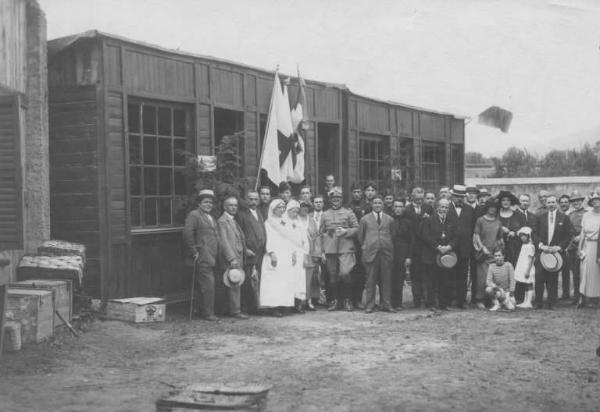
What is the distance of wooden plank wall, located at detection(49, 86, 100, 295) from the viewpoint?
9305 millimetres

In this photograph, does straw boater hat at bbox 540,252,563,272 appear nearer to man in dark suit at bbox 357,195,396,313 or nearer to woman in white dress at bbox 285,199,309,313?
man in dark suit at bbox 357,195,396,313

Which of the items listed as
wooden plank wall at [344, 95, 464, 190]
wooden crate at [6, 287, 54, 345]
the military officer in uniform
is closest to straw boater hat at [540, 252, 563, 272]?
the military officer in uniform

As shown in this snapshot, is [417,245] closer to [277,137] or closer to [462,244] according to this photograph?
[462,244]

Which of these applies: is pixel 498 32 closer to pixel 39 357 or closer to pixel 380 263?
pixel 380 263

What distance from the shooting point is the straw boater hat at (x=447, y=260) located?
10.5m

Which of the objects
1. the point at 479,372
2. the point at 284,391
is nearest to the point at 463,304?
the point at 479,372

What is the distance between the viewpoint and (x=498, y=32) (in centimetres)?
1395

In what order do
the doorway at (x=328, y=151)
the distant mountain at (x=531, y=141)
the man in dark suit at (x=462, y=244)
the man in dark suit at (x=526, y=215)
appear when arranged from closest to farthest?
the man in dark suit at (x=462, y=244), the man in dark suit at (x=526, y=215), the doorway at (x=328, y=151), the distant mountain at (x=531, y=141)

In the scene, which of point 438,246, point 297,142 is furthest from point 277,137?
point 438,246

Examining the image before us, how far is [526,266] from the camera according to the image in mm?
10719

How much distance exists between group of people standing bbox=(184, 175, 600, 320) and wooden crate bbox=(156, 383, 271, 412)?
5.68 meters

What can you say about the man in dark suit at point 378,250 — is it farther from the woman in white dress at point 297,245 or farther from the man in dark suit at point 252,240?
the man in dark suit at point 252,240

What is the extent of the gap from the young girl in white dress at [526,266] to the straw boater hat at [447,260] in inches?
40.9

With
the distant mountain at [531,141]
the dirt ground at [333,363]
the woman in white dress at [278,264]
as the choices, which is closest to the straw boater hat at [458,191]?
the dirt ground at [333,363]
